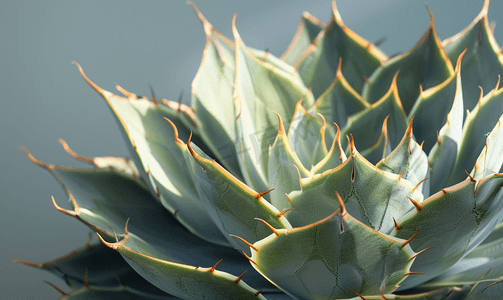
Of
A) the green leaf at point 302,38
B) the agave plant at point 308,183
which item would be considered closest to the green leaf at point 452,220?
the agave plant at point 308,183

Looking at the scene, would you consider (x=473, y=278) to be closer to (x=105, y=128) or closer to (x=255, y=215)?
(x=255, y=215)

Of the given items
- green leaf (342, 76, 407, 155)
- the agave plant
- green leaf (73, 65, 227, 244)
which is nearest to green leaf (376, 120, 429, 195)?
the agave plant

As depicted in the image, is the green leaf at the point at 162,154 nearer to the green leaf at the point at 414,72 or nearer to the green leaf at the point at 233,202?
the green leaf at the point at 233,202

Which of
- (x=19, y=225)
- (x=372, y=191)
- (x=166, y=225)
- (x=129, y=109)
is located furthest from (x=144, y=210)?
(x=19, y=225)

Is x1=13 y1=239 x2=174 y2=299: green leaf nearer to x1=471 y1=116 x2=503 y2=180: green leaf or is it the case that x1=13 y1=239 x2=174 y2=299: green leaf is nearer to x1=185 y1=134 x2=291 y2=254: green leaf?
x1=185 y1=134 x2=291 y2=254: green leaf

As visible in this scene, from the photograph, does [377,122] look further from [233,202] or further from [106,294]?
[106,294]
